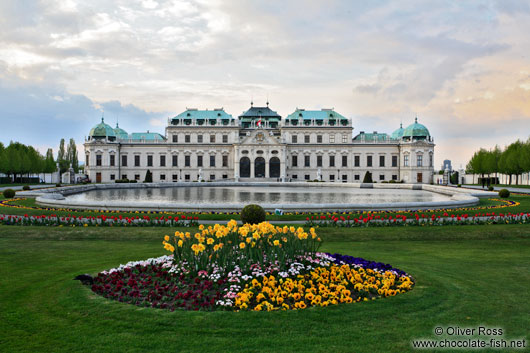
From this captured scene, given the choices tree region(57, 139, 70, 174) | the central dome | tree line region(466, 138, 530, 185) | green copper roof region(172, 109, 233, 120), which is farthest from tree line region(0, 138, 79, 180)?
tree line region(466, 138, 530, 185)

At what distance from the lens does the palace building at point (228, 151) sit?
310 ft

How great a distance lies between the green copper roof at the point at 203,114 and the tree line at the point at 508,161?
5438cm

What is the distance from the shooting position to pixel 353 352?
6.24 meters

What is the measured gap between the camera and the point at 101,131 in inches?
3738

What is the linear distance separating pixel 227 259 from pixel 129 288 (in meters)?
2.29

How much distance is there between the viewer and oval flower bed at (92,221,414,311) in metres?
8.42

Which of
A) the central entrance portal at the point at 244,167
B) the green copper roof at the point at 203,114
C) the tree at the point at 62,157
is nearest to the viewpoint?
the central entrance portal at the point at 244,167

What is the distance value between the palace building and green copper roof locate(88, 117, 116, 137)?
0.21m

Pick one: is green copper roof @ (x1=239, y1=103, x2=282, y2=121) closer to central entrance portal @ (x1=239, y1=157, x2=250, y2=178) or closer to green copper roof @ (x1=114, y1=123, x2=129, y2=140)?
central entrance portal @ (x1=239, y1=157, x2=250, y2=178)

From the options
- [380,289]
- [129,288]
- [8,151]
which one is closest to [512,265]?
[380,289]

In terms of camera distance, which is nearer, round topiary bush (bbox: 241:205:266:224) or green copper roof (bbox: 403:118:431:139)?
round topiary bush (bbox: 241:205:266:224)

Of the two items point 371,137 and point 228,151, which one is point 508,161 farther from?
point 228,151

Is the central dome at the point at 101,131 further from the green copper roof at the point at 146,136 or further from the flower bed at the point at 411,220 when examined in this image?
the flower bed at the point at 411,220

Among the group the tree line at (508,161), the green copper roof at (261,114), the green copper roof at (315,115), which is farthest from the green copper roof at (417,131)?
the green copper roof at (261,114)
